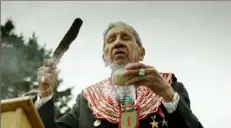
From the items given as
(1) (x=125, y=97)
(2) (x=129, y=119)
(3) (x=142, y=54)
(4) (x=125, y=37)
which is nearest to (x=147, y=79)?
(2) (x=129, y=119)

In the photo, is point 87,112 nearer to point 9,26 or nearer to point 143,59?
point 143,59

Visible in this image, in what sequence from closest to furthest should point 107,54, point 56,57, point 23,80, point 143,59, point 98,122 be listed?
point 56,57 < point 98,122 < point 107,54 < point 143,59 < point 23,80

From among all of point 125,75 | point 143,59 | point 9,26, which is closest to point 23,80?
point 9,26

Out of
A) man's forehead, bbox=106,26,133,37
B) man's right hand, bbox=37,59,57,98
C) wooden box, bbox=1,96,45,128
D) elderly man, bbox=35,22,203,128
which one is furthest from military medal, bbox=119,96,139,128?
wooden box, bbox=1,96,45,128

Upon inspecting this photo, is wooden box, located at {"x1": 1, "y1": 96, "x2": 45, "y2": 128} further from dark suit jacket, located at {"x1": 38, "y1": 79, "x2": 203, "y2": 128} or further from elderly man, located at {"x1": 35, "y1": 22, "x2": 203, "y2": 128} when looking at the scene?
dark suit jacket, located at {"x1": 38, "y1": 79, "x2": 203, "y2": 128}

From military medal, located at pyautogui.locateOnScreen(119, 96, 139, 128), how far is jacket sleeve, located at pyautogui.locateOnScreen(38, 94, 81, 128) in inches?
15.4

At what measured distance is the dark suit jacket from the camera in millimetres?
2801

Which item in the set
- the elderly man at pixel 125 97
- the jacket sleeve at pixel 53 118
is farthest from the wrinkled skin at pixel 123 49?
the jacket sleeve at pixel 53 118

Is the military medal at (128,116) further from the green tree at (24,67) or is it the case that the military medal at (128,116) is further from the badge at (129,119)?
the green tree at (24,67)

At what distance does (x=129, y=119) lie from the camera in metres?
2.95

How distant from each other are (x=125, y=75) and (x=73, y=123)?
77 centimetres

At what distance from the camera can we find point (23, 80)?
13.1m

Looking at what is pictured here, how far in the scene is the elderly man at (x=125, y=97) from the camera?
2.68 m

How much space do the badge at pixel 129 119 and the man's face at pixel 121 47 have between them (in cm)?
43
